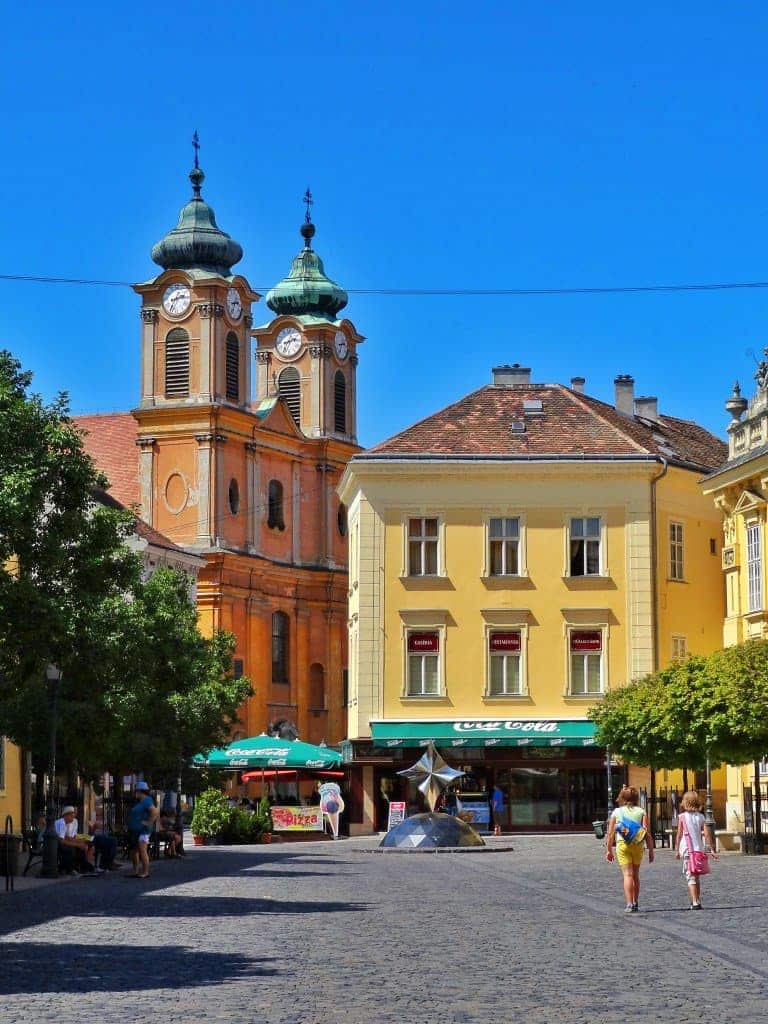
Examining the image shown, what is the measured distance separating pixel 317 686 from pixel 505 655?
136ft

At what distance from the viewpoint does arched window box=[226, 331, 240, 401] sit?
91.0 m

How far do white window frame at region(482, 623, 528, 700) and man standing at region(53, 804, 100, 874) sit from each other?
2321 cm

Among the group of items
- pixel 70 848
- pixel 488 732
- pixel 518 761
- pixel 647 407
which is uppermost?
pixel 647 407

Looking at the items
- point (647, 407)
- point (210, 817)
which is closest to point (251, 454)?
point (647, 407)

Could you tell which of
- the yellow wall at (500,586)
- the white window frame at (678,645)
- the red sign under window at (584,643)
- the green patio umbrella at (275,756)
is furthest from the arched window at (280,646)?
the green patio umbrella at (275,756)

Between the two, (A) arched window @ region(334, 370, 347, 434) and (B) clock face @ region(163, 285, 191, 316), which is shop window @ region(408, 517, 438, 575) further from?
(A) arched window @ region(334, 370, 347, 434)

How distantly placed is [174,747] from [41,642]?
18838 mm

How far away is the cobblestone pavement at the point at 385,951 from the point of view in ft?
40.7

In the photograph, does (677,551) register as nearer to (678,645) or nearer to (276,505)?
(678,645)

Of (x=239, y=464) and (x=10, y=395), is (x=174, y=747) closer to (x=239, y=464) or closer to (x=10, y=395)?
(x=10, y=395)

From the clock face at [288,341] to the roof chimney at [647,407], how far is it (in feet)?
123

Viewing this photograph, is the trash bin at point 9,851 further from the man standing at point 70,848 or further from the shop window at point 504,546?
the shop window at point 504,546

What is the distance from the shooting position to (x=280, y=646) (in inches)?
3750

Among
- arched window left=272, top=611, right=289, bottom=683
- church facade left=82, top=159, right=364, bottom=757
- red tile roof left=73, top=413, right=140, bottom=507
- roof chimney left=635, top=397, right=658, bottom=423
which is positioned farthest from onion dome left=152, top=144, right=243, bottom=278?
roof chimney left=635, top=397, right=658, bottom=423
